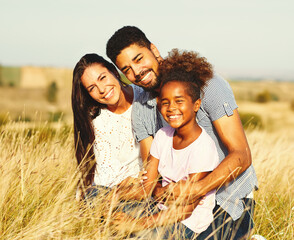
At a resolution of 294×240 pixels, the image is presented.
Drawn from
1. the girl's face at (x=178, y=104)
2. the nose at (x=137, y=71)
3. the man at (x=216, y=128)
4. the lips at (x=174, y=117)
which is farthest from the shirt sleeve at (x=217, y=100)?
the nose at (x=137, y=71)

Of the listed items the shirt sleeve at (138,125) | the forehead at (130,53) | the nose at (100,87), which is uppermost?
the forehead at (130,53)

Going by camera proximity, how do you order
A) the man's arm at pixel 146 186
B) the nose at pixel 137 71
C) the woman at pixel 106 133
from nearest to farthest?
the man's arm at pixel 146 186
the nose at pixel 137 71
the woman at pixel 106 133

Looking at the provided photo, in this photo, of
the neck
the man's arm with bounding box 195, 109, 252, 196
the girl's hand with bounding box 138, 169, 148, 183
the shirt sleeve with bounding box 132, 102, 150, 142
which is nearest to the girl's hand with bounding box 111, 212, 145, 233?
the girl's hand with bounding box 138, 169, 148, 183

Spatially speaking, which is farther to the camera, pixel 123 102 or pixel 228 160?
pixel 123 102

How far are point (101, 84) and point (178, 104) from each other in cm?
95

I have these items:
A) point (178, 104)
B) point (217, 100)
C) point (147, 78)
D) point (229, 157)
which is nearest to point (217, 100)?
point (217, 100)

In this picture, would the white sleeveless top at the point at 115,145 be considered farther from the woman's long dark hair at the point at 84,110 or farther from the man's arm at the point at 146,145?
the man's arm at the point at 146,145

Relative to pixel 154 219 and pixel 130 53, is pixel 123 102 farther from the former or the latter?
pixel 154 219

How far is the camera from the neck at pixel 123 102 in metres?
3.44

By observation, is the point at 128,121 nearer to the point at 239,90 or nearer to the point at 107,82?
the point at 107,82

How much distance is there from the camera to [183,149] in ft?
8.38

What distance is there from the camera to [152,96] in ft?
10.1

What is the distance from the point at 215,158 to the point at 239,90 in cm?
5125

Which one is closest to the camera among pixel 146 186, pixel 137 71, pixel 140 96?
pixel 146 186
